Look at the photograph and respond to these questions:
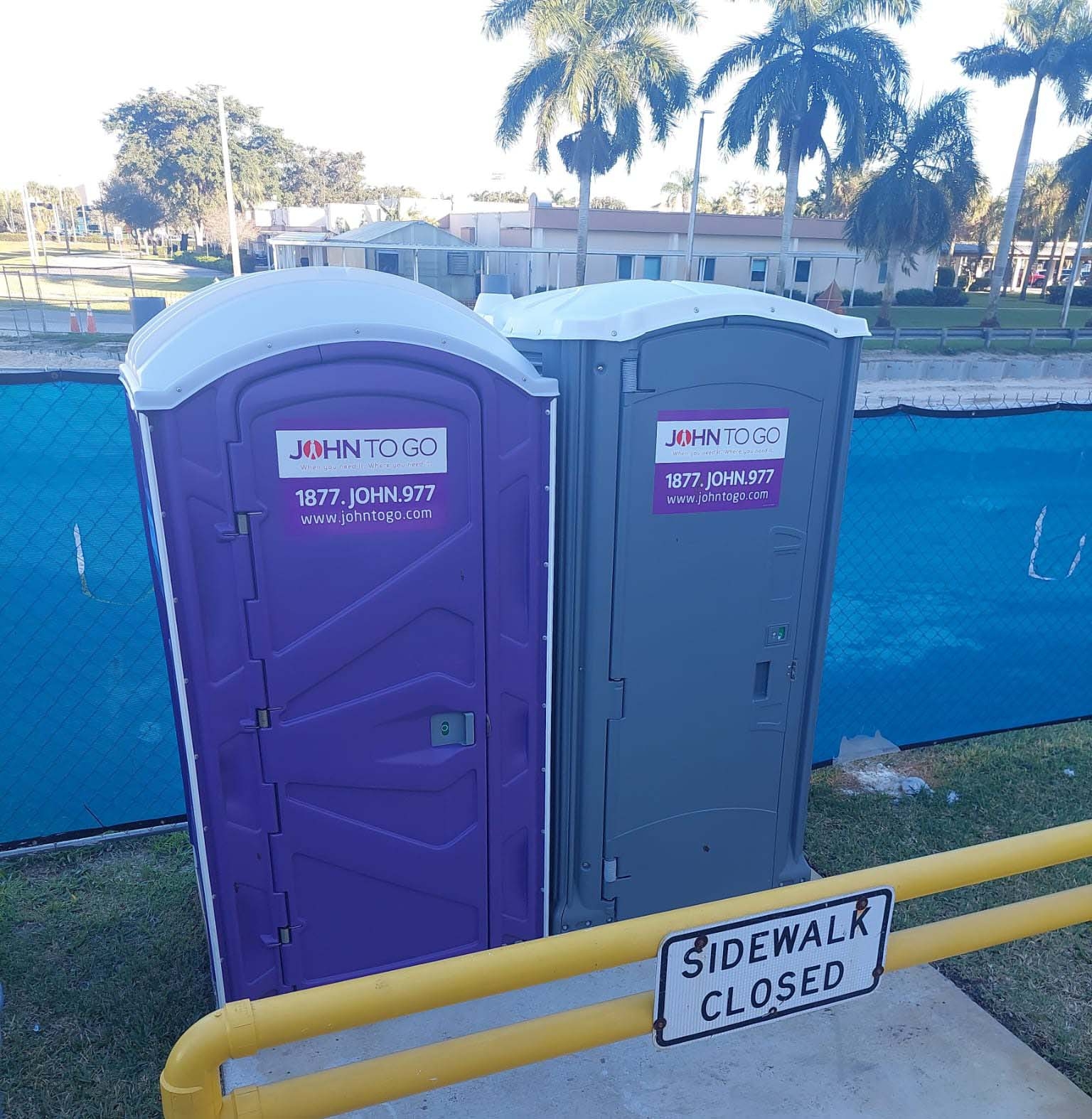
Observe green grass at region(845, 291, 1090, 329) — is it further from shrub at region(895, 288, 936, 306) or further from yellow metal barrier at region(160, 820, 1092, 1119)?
yellow metal barrier at region(160, 820, 1092, 1119)

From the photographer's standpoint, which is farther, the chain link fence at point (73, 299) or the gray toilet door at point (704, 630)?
the chain link fence at point (73, 299)

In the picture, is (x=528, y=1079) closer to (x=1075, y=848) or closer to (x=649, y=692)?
(x=649, y=692)

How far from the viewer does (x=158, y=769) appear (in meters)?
4.01

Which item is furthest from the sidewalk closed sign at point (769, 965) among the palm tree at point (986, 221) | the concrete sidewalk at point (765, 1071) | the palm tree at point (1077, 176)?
the palm tree at point (986, 221)

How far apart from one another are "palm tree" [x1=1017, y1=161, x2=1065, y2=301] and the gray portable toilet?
56049 millimetres

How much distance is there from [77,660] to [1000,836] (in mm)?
4229

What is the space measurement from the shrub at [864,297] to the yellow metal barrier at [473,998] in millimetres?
43350

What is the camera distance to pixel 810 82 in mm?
32156

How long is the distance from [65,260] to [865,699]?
61.1m

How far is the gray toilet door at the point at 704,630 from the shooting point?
9.48 ft

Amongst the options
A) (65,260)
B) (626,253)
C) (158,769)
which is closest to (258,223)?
(65,260)

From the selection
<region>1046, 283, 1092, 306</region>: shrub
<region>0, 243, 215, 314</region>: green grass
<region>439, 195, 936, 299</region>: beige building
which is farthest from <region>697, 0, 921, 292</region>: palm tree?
<region>0, 243, 215, 314</region>: green grass

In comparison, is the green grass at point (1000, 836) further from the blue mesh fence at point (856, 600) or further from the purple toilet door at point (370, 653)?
the purple toilet door at point (370, 653)

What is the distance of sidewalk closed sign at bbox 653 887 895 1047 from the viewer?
63.7 inches
